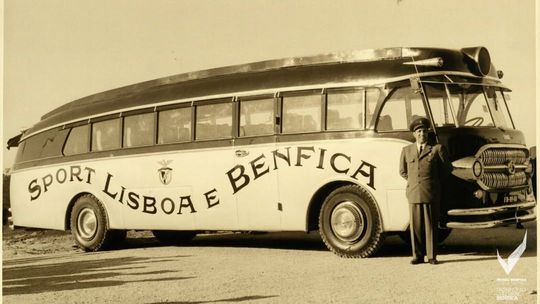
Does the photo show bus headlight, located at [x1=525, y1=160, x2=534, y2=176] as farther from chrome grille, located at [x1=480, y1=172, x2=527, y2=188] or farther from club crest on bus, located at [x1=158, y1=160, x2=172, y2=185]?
club crest on bus, located at [x1=158, y1=160, x2=172, y2=185]

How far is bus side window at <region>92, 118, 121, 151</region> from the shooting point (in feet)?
42.5

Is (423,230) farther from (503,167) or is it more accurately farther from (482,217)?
(503,167)

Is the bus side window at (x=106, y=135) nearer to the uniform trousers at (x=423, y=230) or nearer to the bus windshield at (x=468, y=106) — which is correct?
the bus windshield at (x=468, y=106)

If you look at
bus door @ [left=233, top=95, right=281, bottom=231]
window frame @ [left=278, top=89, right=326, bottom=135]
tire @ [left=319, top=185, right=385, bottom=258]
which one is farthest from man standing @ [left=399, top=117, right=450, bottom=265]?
bus door @ [left=233, top=95, right=281, bottom=231]

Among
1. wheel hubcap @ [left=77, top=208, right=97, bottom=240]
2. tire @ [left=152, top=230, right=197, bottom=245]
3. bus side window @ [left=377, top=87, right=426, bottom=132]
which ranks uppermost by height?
bus side window @ [left=377, top=87, right=426, bottom=132]

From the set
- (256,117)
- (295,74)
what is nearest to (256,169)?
(256,117)

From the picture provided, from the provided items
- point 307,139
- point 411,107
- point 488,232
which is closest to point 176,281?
point 307,139

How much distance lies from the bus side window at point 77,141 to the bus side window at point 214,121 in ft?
9.41

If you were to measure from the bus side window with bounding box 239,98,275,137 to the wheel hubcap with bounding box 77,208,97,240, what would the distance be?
150 inches

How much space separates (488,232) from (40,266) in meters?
7.43

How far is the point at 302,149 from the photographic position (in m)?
10.3

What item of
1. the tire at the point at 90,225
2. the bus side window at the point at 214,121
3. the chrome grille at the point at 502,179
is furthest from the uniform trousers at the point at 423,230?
the tire at the point at 90,225

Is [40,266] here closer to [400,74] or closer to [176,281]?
[176,281]

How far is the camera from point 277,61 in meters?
11.0
